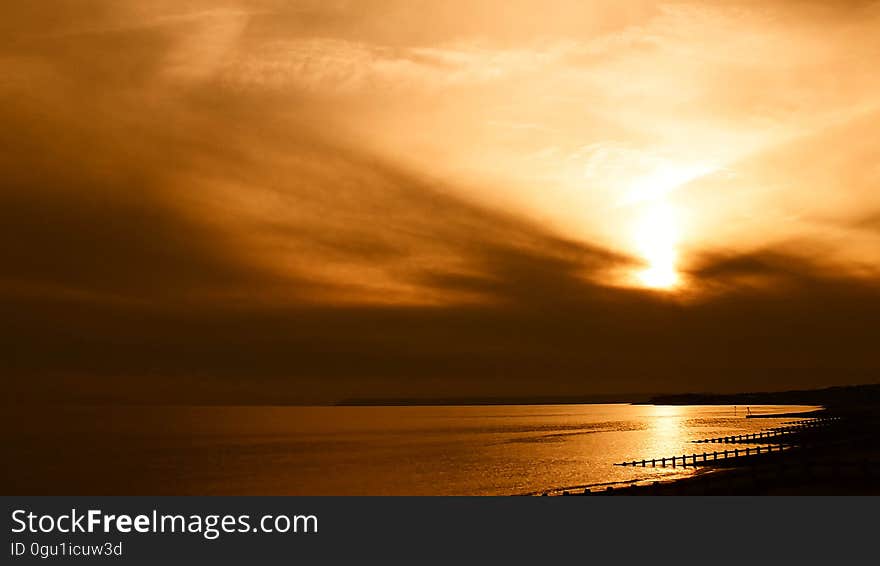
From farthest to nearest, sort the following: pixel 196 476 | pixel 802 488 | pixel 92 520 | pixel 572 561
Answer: pixel 196 476 < pixel 802 488 < pixel 92 520 < pixel 572 561

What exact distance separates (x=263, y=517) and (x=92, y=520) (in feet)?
19.2

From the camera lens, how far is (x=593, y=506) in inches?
1095

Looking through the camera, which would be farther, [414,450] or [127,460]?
[414,450]

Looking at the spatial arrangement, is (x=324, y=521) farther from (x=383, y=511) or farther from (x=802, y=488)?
(x=802, y=488)

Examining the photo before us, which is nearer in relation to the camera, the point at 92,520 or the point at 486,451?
the point at 92,520

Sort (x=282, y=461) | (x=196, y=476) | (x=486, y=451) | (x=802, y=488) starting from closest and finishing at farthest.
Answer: (x=802, y=488)
(x=196, y=476)
(x=282, y=461)
(x=486, y=451)

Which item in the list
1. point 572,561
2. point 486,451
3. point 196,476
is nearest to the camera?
point 572,561

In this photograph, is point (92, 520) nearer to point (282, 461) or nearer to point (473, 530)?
point (473, 530)

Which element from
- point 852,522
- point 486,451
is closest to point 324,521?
point 852,522

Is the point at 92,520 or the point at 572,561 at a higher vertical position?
the point at 92,520

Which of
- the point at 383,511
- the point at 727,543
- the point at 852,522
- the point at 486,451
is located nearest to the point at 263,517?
the point at 383,511

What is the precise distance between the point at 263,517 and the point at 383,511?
4.12 m

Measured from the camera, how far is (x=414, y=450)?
412 ft

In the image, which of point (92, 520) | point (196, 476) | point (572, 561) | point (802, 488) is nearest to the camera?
point (572, 561)
